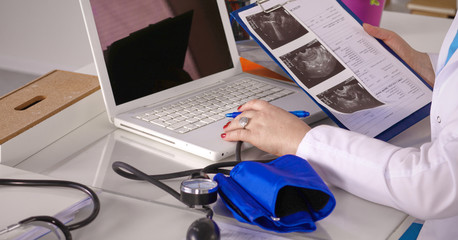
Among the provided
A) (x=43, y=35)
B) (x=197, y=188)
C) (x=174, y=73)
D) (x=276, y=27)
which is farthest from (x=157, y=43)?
(x=43, y=35)

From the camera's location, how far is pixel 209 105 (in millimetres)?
1125

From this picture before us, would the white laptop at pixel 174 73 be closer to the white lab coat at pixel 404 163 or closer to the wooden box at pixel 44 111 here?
the wooden box at pixel 44 111

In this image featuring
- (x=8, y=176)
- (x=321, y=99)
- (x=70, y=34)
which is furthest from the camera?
(x=70, y=34)

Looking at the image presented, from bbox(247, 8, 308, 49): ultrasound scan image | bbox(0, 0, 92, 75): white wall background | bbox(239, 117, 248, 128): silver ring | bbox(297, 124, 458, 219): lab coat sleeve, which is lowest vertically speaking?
bbox(0, 0, 92, 75): white wall background

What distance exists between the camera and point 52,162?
941 mm

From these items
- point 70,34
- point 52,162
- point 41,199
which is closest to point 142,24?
point 52,162

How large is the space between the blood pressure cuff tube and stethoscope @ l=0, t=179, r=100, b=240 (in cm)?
18

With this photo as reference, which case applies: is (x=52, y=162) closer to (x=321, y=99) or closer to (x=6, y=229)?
(x=6, y=229)

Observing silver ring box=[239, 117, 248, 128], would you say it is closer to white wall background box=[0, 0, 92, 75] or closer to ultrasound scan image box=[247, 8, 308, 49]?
ultrasound scan image box=[247, 8, 308, 49]

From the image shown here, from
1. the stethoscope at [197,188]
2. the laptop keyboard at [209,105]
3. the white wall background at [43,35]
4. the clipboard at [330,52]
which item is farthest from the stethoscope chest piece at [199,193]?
the white wall background at [43,35]

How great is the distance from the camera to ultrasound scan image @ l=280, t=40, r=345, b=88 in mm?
1087

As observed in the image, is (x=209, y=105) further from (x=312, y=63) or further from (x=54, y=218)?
(x=54, y=218)

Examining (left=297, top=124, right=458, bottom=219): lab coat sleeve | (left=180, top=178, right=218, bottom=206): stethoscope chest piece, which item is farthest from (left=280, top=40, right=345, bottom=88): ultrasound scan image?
(left=180, top=178, right=218, bottom=206): stethoscope chest piece

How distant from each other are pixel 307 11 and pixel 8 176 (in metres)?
0.71
